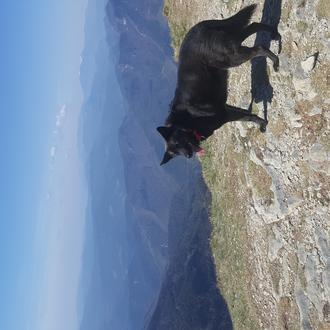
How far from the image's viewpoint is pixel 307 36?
28.7 ft

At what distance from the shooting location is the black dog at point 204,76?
8562mm

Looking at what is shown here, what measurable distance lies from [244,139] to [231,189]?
2415mm

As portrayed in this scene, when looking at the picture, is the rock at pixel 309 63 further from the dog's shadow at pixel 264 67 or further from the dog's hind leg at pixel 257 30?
the dog's hind leg at pixel 257 30

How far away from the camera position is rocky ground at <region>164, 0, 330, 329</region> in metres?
8.62

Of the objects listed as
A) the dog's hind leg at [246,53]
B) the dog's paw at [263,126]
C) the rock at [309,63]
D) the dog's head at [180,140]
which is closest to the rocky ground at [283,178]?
the rock at [309,63]

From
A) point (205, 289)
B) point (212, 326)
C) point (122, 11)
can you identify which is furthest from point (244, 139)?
point (122, 11)

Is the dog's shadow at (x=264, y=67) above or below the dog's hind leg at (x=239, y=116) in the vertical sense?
above

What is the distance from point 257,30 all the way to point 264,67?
5.83 feet

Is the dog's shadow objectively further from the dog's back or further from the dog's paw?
the dog's back

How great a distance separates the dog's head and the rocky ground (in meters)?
2.17

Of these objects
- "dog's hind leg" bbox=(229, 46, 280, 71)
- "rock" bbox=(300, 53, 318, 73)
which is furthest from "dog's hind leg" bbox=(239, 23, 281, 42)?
"rock" bbox=(300, 53, 318, 73)

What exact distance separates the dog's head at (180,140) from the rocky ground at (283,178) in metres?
2.17

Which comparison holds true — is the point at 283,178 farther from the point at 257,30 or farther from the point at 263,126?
the point at 257,30

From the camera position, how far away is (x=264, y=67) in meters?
10.7
